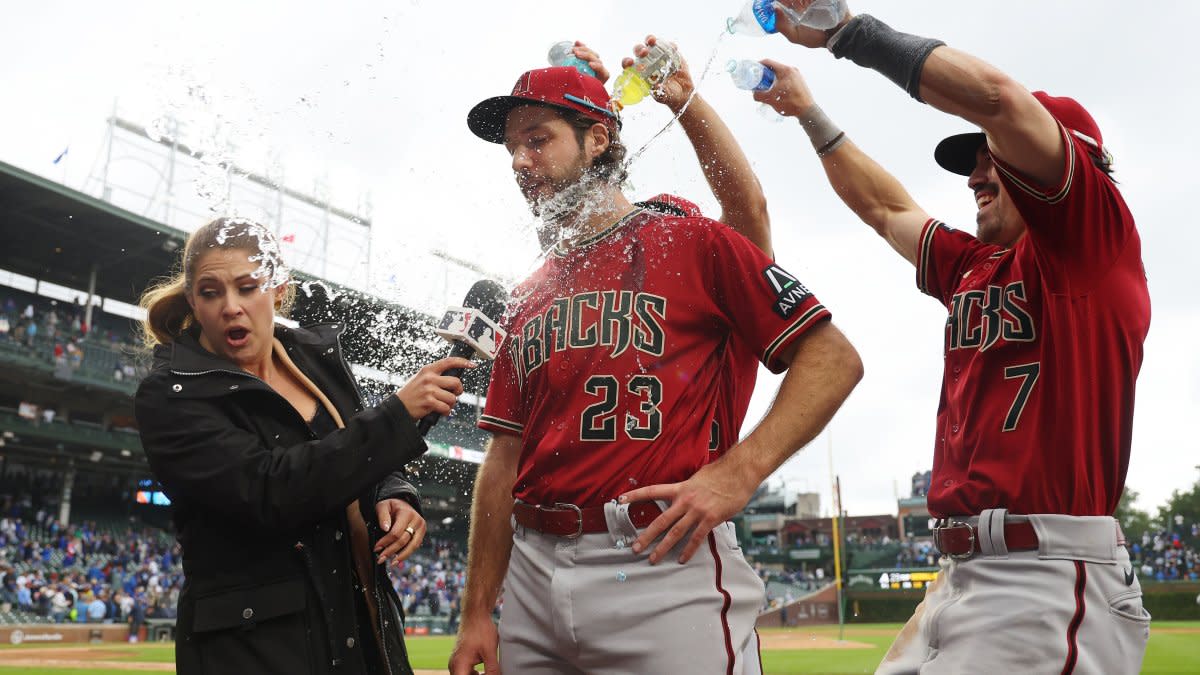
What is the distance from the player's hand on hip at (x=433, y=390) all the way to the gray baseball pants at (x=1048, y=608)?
154 cm

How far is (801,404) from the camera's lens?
6.83 feet

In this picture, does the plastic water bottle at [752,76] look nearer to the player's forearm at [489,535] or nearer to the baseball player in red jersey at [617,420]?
the baseball player in red jersey at [617,420]

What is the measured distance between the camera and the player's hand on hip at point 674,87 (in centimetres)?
275

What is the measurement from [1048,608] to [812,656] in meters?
14.7

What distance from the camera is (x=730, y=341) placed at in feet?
8.32

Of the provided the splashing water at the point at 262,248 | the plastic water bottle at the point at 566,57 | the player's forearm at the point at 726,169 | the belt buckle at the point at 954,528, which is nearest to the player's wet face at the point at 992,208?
the player's forearm at the point at 726,169

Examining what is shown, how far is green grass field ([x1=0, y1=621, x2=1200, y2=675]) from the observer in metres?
12.5

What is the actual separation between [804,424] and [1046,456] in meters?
0.95

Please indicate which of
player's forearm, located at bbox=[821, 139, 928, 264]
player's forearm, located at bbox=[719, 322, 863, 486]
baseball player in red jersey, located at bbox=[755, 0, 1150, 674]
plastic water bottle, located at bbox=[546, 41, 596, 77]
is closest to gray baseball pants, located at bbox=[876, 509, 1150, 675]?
baseball player in red jersey, located at bbox=[755, 0, 1150, 674]

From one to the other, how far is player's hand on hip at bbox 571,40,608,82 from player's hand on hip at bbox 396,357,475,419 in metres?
1.09

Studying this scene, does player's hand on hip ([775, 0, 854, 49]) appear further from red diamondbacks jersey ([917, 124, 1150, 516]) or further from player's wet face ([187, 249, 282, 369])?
player's wet face ([187, 249, 282, 369])

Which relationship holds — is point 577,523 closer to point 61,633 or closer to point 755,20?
point 755,20

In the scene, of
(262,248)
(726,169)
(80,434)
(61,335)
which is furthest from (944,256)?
(80,434)

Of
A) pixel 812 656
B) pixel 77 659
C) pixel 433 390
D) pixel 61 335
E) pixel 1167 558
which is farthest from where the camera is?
pixel 1167 558
